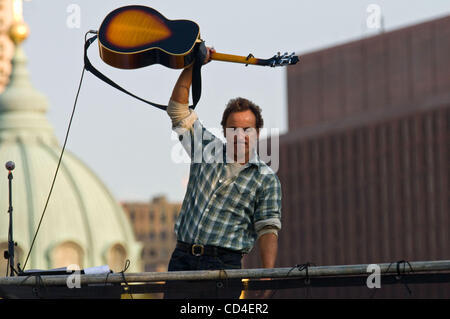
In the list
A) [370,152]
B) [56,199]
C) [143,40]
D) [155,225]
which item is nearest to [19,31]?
[56,199]

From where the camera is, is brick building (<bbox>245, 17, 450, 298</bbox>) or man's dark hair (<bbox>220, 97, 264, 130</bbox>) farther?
brick building (<bbox>245, 17, 450, 298</bbox>)

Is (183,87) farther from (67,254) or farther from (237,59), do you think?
(67,254)

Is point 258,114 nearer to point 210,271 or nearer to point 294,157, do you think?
point 210,271

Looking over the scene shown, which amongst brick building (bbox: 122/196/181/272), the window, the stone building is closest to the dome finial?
the stone building

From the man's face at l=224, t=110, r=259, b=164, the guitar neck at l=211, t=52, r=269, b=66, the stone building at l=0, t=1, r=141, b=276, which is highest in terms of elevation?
the stone building at l=0, t=1, r=141, b=276

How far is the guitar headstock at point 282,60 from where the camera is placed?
11.9 metres

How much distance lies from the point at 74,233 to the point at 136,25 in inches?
3345

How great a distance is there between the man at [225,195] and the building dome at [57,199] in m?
80.9

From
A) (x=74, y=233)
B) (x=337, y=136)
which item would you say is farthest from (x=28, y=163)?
(x=337, y=136)

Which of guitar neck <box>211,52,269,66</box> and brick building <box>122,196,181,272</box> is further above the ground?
brick building <box>122,196,181,272</box>

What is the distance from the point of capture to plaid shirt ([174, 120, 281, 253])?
12.1 meters

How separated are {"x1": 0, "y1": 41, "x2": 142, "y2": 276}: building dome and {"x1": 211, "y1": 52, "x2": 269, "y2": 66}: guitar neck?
266 feet

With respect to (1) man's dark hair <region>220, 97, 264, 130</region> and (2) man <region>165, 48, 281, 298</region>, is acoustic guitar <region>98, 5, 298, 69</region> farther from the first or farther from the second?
(1) man's dark hair <region>220, 97, 264, 130</region>
